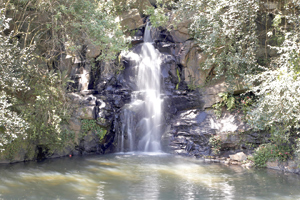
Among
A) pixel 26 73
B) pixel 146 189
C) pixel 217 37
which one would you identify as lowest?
pixel 146 189

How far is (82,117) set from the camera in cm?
1267

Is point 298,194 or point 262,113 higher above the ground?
point 262,113

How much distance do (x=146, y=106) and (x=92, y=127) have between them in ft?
10.4

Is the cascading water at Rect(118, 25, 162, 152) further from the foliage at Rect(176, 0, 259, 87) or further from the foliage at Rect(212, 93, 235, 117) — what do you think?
Result: the foliage at Rect(176, 0, 259, 87)

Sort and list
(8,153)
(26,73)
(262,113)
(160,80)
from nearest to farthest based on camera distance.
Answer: (262,113), (8,153), (26,73), (160,80)

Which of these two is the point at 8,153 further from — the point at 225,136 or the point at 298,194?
the point at 298,194

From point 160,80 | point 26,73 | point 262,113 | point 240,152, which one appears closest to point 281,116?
point 262,113

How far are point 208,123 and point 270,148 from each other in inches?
125

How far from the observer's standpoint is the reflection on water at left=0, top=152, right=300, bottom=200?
23.2ft

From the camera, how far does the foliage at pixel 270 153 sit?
33.1ft

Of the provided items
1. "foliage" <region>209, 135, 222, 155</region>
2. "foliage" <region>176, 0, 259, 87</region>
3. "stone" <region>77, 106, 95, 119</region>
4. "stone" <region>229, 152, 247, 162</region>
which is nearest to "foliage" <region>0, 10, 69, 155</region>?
"stone" <region>77, 106, 95, 119</region>

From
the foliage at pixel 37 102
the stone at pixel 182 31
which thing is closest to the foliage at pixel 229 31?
the stone at pixel 182 31

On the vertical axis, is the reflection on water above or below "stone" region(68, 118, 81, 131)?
below

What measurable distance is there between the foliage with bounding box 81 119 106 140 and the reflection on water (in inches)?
→ 69.2
